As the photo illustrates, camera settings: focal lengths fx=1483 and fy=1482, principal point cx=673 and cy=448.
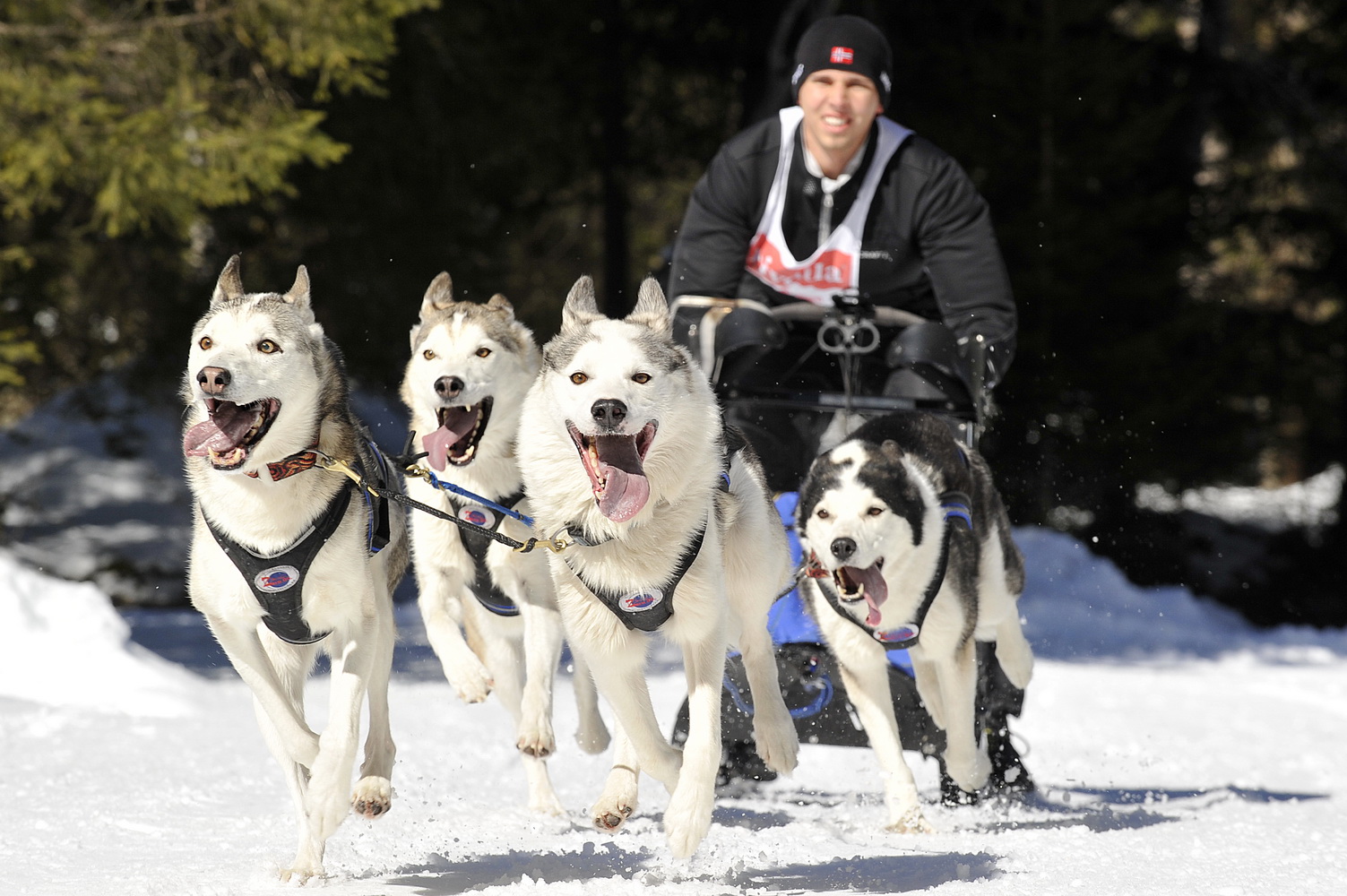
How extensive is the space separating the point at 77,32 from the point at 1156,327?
10339 mm

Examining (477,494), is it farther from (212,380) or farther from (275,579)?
(212,380)

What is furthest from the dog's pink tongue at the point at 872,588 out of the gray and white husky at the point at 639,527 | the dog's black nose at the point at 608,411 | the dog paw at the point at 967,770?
the dog's black nose at the point at 608,411

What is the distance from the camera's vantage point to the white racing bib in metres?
4.99

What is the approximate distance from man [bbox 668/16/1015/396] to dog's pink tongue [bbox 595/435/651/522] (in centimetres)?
184

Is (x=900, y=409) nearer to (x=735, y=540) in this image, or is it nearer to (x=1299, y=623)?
(x=735, y=540)

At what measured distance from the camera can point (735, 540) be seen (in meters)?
3.80

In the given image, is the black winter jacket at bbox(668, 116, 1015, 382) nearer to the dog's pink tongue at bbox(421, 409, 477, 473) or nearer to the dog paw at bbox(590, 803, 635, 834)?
the dog's pink tongue at bbox(421, 409, 477, 473)

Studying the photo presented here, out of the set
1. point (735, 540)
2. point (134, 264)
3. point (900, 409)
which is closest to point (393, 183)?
point (134, 264)

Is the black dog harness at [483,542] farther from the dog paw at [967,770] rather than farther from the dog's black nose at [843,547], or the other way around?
the dog paw at [967,770]

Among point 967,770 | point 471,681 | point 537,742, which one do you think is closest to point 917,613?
point 967,770

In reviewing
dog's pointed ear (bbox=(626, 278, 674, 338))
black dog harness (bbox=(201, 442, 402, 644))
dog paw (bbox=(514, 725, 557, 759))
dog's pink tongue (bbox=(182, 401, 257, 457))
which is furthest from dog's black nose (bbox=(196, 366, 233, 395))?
dog paw (bbox=(514, 725, 557, 759))

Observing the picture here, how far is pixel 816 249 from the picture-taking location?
16.5 feet

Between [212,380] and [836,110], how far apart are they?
2.45 meters

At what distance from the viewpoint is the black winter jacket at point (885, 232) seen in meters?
4.96
